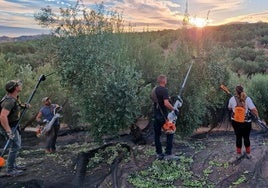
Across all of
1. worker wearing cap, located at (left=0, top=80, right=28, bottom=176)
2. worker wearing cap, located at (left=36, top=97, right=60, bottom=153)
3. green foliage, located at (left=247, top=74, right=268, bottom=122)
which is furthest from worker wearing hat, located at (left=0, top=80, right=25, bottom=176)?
green foliage, located at (left=247, top=74, right=268, bottom=122)

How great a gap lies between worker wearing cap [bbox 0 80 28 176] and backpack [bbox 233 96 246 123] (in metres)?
5.13

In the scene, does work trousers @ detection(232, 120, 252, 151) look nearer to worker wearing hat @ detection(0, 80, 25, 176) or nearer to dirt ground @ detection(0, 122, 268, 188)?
dirt ground @ detection(0, 122, 268, 188)

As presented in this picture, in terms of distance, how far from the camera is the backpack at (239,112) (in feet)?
30.1

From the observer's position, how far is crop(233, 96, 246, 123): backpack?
30.1ft

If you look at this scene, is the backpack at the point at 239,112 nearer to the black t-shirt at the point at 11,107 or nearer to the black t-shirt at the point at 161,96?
the black t-shirt at the point at 161,96

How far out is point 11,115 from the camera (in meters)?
8.80

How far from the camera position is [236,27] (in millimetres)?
74250

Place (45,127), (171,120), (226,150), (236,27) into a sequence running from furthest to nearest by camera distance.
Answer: (236,27) < (45,127) < (226,150) < (171,120)

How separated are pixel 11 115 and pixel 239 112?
534 cm

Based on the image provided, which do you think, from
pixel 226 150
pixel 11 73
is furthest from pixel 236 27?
pixel 226 150

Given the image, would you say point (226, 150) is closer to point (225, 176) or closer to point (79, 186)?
point (225, 176)

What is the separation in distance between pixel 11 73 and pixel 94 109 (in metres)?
11.6

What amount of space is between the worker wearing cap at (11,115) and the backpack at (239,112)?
16.8 ft

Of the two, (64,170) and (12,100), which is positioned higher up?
(12,100)
